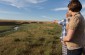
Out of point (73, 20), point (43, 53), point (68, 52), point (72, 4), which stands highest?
point (72, 4)

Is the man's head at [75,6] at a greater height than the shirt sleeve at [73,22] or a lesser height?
greater

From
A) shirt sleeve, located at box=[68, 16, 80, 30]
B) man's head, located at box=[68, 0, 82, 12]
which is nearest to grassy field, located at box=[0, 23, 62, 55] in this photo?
man's head, located at box=[68, 0, 82, 12]

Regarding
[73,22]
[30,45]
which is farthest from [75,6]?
[30,45]

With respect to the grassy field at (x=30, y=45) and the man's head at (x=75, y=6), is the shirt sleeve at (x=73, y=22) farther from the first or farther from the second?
the grassy field at (x=30, y=45)

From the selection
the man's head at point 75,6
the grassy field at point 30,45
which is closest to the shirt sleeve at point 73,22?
the man's head at point 75,6

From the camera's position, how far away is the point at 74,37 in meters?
3.92

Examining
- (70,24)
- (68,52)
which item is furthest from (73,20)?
(68,52)

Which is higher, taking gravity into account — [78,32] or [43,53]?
[78,32]

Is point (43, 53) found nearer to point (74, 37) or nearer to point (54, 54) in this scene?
point (54, 54)

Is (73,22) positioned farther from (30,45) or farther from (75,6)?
(30,45)

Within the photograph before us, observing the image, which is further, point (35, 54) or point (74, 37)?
point (35, 54)

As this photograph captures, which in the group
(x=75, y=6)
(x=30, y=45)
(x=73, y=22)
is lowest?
(x=30, y=45)

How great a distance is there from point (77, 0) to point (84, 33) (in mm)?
599

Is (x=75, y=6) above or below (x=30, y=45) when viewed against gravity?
above
